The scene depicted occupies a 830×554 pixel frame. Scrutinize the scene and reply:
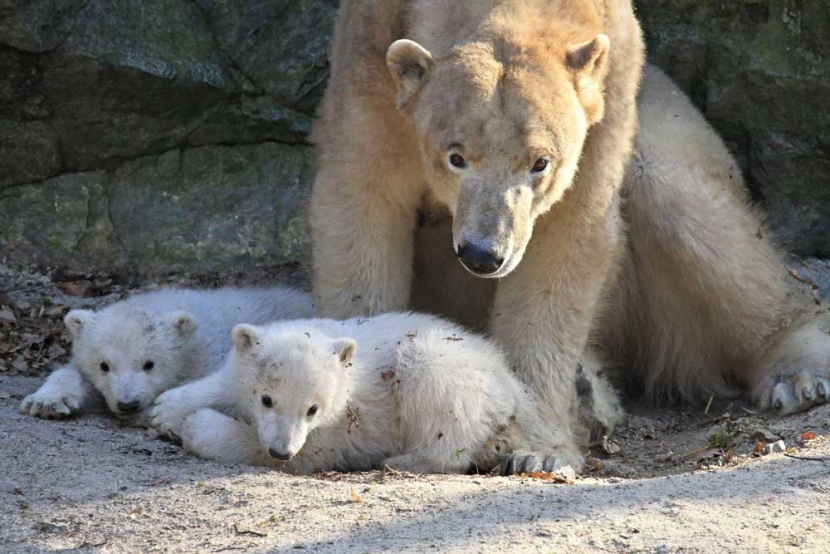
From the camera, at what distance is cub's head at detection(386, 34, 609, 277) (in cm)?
518

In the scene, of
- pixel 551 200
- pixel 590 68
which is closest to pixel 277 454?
pixel 551 200

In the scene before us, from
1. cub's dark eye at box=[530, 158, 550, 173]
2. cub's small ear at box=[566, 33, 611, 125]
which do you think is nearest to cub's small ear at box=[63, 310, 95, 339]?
cub's dark eye at box=[530, 158, 550, 173]

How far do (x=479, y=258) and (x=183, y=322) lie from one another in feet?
6.00

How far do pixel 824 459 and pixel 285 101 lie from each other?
4.04 m

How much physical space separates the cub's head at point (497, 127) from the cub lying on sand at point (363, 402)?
547 mm

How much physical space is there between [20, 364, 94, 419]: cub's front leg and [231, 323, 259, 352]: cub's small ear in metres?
1.01

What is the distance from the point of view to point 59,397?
588 cm

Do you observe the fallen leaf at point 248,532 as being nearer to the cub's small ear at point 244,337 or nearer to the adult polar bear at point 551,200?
the cub's small ear at point 244,337

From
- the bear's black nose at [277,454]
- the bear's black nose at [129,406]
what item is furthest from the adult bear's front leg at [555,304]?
the bear's black nose at [129,406]

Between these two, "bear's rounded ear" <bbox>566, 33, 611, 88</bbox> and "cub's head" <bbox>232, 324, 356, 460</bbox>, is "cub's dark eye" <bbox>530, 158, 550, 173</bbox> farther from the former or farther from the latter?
"cub's head" <bbox>232, 324, 356, 460</bbox>

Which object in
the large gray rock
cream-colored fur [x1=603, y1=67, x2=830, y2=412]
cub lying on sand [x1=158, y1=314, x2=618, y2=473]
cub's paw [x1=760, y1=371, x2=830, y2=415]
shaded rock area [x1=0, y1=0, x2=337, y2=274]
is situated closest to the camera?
cub lying on sand [x1=158, y1=314, x2=618, y2=473]

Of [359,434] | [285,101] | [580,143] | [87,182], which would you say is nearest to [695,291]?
[580,143]

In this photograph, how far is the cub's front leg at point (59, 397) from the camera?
581 centimetres

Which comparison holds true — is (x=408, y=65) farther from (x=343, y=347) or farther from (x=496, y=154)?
(x=343, y=347)
